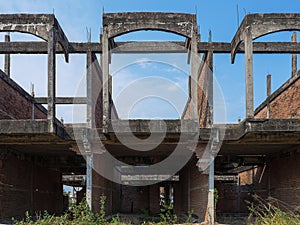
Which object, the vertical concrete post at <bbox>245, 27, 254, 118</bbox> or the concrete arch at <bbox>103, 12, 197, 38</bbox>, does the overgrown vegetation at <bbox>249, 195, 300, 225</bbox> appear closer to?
the vertical concrete post at <bbox>245, 27, 254, 118</bbox>

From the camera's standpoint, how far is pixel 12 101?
1379 cm

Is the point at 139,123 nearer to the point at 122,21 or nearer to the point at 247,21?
the point at 122,21

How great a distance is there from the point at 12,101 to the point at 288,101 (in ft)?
36.4

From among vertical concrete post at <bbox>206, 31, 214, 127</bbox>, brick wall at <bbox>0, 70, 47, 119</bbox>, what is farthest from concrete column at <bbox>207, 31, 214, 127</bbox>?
brick wall at <bbox>0, 70, 47, 119</bbox>

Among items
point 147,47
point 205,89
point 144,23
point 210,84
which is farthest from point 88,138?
point 147,47

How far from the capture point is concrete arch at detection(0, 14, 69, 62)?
380 inches

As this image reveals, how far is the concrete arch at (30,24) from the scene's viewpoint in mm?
9664

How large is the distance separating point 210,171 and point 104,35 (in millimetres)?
4975

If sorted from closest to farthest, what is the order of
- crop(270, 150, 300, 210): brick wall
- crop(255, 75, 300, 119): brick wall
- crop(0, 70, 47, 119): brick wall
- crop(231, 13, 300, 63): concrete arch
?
1. crop(231, 13, 300, 63): concrete arch
2. crop(270, 150, 300, 210): brick wall
3. crop(0, 70, 47, 119): brick wall
4. crop(255, 75, 300, 119): brick wall

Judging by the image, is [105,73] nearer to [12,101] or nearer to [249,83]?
[249,83]

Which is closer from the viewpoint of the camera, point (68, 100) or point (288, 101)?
point (288, 101)

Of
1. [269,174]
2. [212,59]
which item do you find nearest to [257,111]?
[269,174]

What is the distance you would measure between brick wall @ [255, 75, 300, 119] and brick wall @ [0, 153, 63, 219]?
34.6 ft

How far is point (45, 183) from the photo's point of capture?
16031 mm
